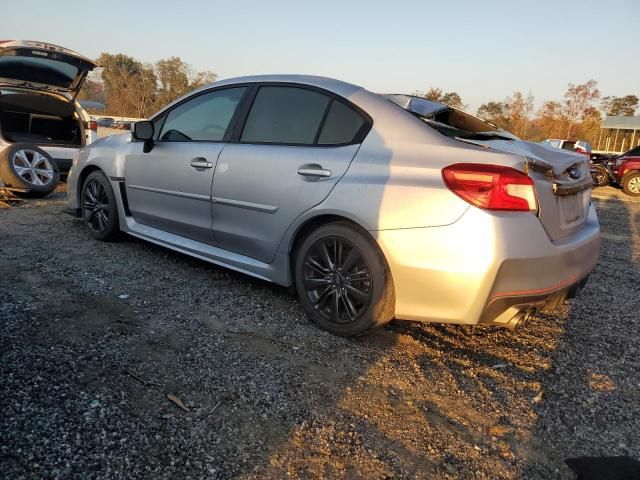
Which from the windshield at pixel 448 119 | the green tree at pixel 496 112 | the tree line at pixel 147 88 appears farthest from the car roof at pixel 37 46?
the tree line at pixel 147 88

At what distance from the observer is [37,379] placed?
2328 millimetres

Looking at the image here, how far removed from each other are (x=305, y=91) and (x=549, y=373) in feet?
7.91

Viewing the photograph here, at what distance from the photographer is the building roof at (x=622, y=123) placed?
121ft

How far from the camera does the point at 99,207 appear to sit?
4.88 metres

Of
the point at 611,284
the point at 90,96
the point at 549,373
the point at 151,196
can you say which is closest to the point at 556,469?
the point at 549,373

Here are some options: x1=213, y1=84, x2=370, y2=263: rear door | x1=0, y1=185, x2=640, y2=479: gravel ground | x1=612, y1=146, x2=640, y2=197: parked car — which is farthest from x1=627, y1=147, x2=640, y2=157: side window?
x1=213, y1=84, x2=370, y2=263: rear door

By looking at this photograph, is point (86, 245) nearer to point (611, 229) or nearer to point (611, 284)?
point (611, 284)

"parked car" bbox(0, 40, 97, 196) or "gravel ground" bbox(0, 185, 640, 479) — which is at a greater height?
"parked car" bbox(0, 40, 97, 196)

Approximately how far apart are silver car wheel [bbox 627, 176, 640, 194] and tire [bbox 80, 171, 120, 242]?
14.9 meters

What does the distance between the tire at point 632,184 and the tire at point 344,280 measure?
14631mm

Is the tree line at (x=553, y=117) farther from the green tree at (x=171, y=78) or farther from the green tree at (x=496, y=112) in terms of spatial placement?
the green tree at (x=171, y=78)

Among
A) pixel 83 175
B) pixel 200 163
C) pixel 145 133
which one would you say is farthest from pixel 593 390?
pixel 83 175

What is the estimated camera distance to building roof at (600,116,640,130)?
121 ft

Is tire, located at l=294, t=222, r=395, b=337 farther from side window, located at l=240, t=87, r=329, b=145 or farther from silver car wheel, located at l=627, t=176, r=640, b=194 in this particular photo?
silver car wheel, located at l=627, t=176, r=640, b=194
